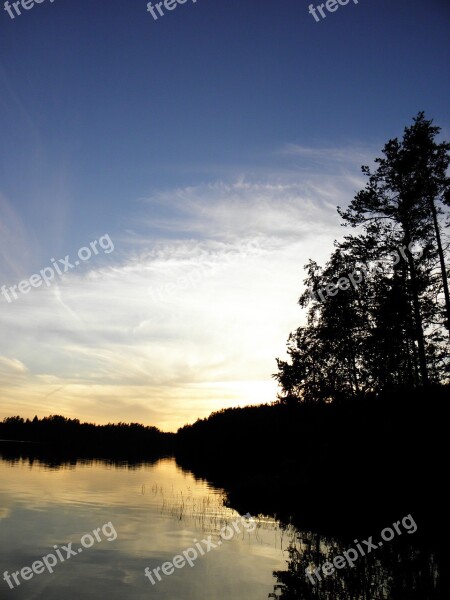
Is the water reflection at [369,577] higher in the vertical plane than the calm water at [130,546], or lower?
higher

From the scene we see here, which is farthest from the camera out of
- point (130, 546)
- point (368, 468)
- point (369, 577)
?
point (368, 468)

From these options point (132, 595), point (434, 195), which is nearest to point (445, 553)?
point (132, 595)

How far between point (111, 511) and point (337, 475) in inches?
531

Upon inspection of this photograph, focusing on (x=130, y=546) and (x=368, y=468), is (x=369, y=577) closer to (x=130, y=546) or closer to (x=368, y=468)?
(x=368, y=468)

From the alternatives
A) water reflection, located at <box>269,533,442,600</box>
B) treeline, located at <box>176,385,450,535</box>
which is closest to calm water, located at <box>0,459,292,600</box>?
water reflection, located at <box>269,533,442,600</box>

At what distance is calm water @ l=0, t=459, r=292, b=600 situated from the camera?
12422 millimetres

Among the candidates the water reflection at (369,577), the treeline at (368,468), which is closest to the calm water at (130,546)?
the water reflection at (369,577)

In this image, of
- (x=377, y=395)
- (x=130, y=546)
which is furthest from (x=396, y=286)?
(x=130, y=546)

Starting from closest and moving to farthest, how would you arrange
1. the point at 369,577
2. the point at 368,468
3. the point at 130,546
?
the point at 369,577 → the point at 130,546 → the point at 368,468

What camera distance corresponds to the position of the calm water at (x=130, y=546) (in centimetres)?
1242

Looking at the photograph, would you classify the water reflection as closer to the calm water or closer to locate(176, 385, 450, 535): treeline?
the calm water

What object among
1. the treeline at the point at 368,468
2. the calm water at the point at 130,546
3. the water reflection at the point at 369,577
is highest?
the treeline at the point at 368,468

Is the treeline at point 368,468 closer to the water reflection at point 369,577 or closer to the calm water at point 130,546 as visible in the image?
the calm water at point 130,546

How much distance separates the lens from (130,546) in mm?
17438
